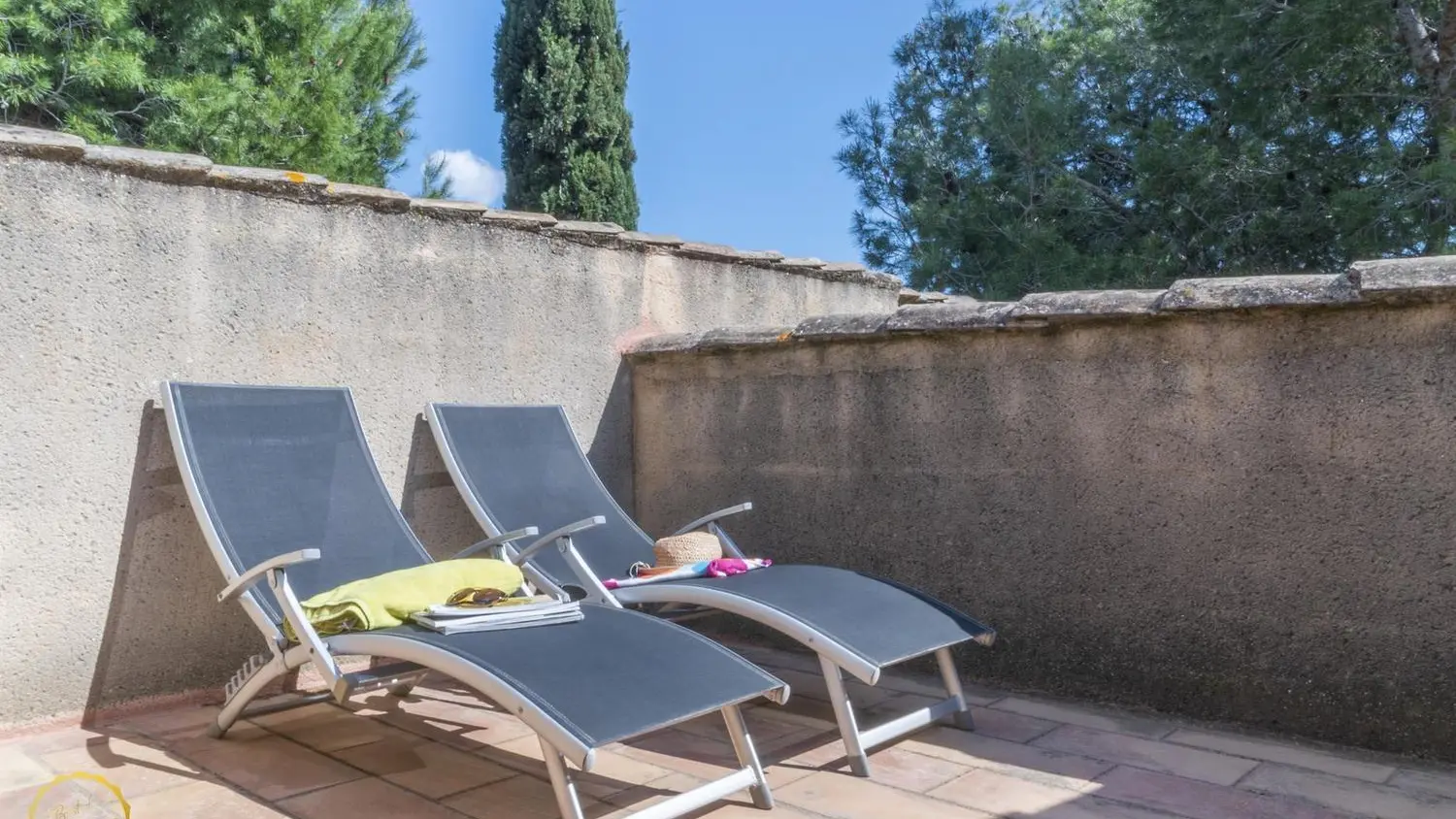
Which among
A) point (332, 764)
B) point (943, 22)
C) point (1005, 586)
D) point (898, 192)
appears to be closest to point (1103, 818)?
point (1005, 586)

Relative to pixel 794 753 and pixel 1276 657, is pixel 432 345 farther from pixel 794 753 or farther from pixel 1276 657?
pixel 1276 657

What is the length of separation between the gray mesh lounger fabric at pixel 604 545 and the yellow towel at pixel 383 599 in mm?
693

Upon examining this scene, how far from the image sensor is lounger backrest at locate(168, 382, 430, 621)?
11.0 feet

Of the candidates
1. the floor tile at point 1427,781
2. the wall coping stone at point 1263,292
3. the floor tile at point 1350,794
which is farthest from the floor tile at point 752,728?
the wall coping stone at point 1263,292

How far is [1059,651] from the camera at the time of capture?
376cm

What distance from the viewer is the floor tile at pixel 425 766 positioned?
287 centimetres

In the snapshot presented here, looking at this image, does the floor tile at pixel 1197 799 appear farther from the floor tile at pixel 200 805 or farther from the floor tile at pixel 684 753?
the floor tile at pixel 200 805

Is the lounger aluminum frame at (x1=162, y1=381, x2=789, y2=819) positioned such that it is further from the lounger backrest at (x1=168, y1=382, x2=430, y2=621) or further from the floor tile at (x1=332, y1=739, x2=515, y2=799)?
the floor tile at (x1=332, y1=739, x2=515, y2=799)

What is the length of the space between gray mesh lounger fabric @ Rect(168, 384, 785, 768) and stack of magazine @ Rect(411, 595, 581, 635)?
43mm

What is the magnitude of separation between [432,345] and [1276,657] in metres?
3.49

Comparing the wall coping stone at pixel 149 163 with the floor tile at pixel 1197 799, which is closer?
the floor tile at pixel 1197 799

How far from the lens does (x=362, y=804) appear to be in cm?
271

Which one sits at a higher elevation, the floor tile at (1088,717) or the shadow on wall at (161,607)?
the shadow on wall at (161,607)

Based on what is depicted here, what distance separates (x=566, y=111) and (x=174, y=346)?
1062 cm
